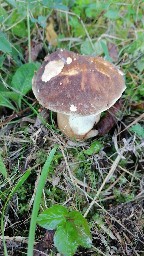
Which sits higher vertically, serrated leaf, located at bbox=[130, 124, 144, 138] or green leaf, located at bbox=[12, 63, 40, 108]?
green leaf, located at bbox=[12, 63, 40, 108]

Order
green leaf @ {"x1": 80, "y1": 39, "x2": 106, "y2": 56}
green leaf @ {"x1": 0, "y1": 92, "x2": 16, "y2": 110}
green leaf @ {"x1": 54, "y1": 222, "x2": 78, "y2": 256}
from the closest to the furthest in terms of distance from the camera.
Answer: green leaf @ {"x1": 54, "y1": 222, "x2": 78, "y2": 256}, green leaf @ {"x1": 0, "y1": 92, "x2": 16, "y2": 110}, green leaf @ {"x1": 80, "y1": 39, "x2": 106, "y2": 56}

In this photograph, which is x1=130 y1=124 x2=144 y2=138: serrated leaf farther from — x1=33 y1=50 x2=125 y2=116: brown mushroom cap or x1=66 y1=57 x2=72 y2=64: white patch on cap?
x1=66 y1=57 x2=72 y2=64: white patch on cap

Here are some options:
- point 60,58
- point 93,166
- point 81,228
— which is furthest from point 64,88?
point 81,228

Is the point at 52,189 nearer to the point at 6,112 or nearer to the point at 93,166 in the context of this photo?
the point at 93,166

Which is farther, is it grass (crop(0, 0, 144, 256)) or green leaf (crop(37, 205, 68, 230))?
grass (crop(0, 0, 144, 256))

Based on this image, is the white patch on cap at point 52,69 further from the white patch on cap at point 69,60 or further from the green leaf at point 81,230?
the green leaf at point 81,230

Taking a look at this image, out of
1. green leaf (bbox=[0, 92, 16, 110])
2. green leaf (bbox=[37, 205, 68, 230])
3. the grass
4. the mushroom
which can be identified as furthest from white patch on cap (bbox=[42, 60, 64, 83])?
green leaf (bbox=[37, 205, 68, 230])
